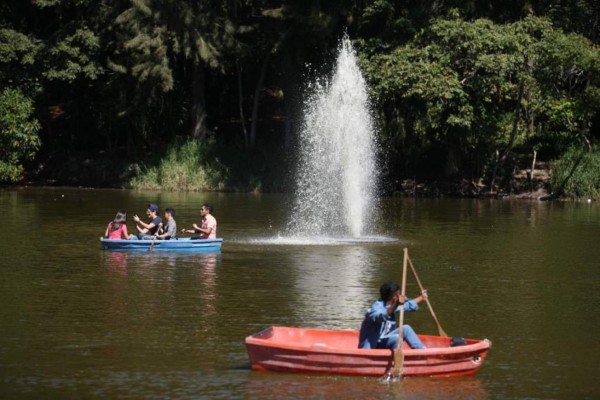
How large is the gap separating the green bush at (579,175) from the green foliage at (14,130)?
2727 cm

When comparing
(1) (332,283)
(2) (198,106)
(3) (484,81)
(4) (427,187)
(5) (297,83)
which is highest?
(5) (297,83)

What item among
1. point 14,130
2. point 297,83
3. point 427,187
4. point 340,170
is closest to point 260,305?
point 340,170

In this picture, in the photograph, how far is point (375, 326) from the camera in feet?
57.8

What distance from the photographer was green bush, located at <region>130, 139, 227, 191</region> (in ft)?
211

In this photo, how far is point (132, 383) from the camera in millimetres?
17016

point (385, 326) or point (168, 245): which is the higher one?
point (168, 245)

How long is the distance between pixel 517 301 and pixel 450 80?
3358 centimetres

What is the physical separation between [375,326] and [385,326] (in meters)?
0.24

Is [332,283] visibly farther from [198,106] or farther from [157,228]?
[198,106]

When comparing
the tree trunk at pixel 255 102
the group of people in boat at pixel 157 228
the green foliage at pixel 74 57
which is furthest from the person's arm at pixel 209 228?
the tree trunk at pixel 255 102

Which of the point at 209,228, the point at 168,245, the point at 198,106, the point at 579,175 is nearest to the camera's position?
the point at 168,245

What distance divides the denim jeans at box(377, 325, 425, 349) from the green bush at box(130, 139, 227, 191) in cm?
4685

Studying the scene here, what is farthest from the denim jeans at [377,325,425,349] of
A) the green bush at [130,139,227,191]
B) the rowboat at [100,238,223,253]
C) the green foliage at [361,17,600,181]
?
the green bush at [130,139,227,191]

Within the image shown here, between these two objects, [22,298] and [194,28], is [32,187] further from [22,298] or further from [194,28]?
[22,298]
